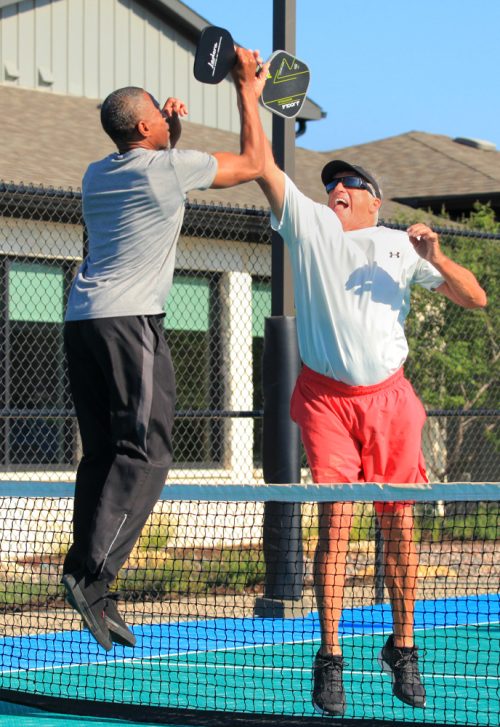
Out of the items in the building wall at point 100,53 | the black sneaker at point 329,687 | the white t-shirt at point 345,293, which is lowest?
the black sneaker at point 329,687

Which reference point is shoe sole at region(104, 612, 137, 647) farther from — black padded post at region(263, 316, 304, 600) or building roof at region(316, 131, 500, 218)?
building roof at region(316, 131, 500, 218)

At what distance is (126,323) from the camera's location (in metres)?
5.04

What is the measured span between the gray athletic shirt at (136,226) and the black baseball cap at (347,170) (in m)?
1.34

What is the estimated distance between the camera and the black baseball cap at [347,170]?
20.7 ft

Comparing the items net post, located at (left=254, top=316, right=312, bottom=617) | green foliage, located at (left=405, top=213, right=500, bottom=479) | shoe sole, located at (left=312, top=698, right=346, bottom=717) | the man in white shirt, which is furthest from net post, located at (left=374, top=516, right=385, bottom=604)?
green foliage, located at (left=405, top=213, right=500, bottom=479)

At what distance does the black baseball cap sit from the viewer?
20.7 ft

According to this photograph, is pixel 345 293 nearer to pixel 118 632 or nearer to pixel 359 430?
pixel 359 430

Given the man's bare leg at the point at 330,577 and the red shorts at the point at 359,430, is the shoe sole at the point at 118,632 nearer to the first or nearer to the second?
the man's bare leg at the point at 330,577

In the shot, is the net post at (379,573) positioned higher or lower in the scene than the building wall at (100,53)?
lower

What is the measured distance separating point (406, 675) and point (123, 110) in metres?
2.51

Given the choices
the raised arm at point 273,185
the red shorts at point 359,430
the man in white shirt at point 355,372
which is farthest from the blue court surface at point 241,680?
the raised arm at point 273,185

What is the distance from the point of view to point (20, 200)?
10938mm

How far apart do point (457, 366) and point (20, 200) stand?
5.12m

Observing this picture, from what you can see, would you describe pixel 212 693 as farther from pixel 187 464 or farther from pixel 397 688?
pixel 187 464
